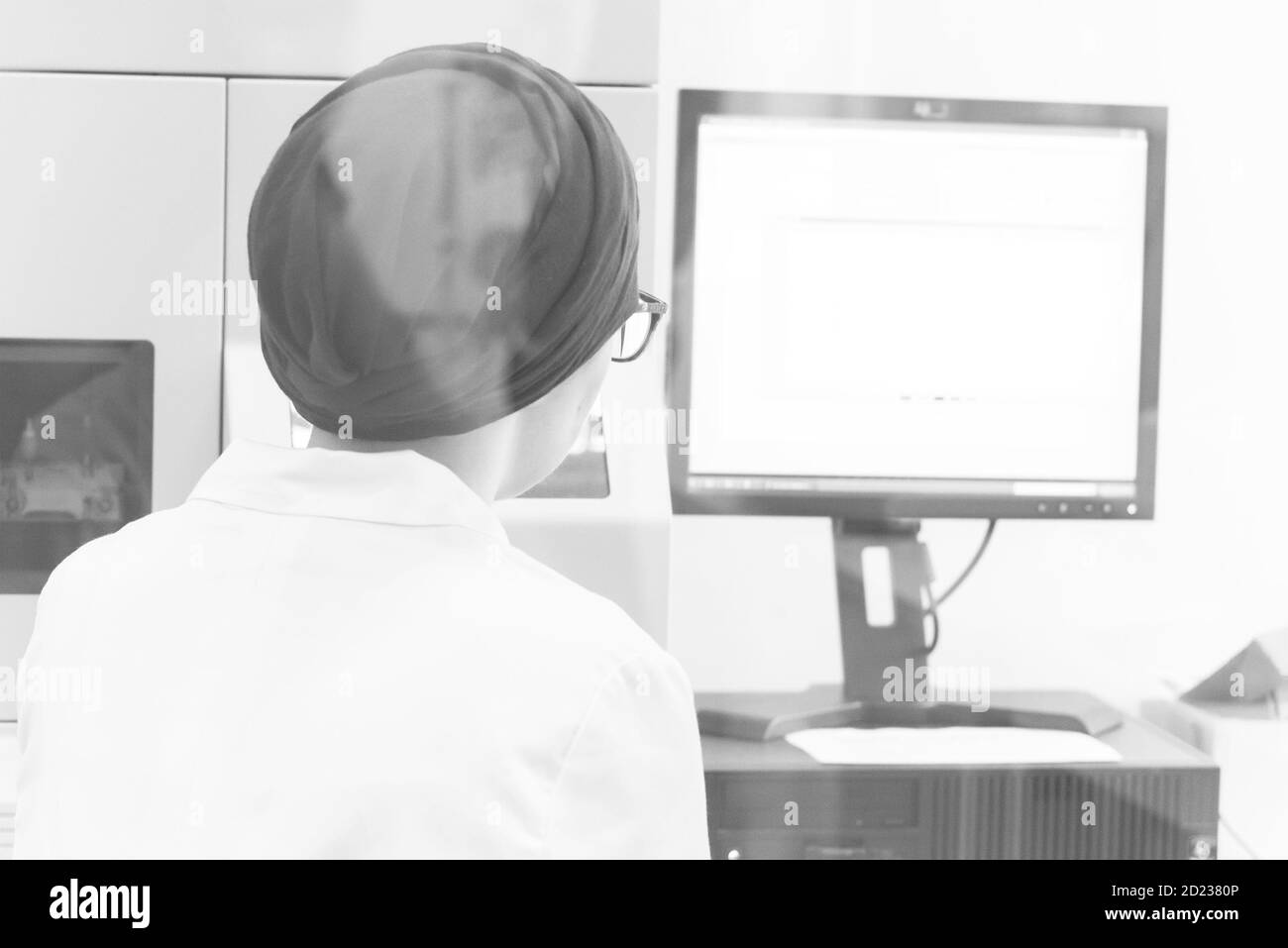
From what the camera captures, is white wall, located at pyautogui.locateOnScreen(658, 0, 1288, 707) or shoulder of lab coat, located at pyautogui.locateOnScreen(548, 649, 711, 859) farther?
white wall, located at pyautogui.locateOnScreen(658, 0, 1288, 707)

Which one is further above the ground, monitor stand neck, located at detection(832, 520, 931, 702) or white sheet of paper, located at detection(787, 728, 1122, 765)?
monitor stand neck, located at detection(832, 520, 931, 702)

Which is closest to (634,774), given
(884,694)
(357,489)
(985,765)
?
(357,489)

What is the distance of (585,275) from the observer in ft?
1.77

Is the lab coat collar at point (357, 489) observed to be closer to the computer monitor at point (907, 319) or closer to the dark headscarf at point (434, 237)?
the dark headscarf at point (434, 237)

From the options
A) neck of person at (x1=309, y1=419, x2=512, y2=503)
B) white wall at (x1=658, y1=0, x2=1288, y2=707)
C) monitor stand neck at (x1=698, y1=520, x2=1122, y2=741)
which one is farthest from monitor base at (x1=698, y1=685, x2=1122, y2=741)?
neck of person at (x1=309, y1=419, x2=512, y2=503)

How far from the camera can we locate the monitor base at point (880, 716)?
989 mm

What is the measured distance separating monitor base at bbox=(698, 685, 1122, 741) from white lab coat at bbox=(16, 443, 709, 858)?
473 millimetres

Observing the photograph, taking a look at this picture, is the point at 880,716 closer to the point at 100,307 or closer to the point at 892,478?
the point at 892,478

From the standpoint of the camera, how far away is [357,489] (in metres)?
0.52

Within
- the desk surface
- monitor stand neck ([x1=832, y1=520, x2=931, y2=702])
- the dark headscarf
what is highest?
the dark headscarf

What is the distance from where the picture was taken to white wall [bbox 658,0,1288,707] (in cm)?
119

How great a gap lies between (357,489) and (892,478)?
65cm

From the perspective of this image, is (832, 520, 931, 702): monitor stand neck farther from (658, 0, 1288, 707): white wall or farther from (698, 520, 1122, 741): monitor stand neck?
(658, 0, 1288, 707): white wall

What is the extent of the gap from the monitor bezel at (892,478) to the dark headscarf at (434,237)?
473 mm
